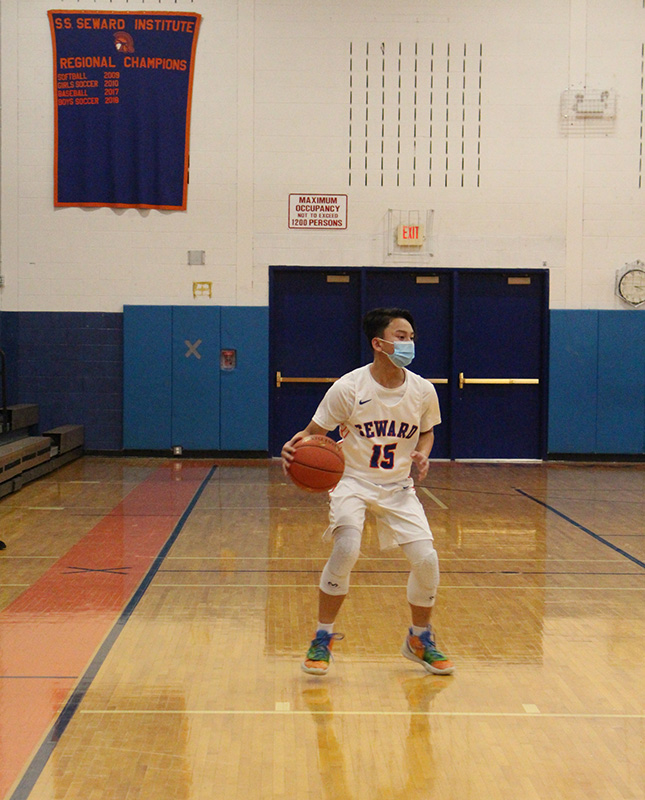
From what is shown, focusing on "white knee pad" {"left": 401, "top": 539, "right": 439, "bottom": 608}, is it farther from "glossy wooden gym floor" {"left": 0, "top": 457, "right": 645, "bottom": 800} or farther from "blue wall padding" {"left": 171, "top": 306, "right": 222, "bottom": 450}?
"blue wall padding" {"left": 171, "top": 306, "right": 222, "bottom": 450}

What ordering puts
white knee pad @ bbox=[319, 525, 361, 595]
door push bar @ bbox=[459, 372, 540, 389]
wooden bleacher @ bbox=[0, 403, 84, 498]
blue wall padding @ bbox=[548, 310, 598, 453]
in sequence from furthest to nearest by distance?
door push bar @ bbox=[459, 372, 540, 389] → blue wall padding @ bbox=[548, 310, 598, 453] → wooden bleacher @ bbox=[0, 403, 84, 498] → white knee pad @ bbox=[319, 525, 361, 595]

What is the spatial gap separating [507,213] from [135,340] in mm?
5111

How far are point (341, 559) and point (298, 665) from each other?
1.82ft

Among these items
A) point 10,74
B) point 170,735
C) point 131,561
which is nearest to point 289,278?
point 10,74

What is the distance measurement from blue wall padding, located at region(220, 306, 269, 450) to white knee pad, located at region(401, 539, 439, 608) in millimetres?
7524

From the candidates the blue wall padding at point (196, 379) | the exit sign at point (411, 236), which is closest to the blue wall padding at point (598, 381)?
the exit sign at point (411, 236)

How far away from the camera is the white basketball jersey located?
150 inches

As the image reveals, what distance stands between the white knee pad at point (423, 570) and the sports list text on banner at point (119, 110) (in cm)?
831

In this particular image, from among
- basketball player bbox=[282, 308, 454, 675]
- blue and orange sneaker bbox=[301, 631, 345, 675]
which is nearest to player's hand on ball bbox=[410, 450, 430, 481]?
basketball player bbox=[282, 308, 454, 675]

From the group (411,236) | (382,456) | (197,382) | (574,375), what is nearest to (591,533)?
(382,456)

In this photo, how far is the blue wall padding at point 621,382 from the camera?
11.1m

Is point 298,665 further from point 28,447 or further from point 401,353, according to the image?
point 28,447

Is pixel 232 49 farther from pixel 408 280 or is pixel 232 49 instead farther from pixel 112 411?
pixel 112 411

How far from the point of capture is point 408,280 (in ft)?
37.0
